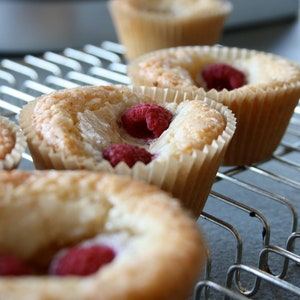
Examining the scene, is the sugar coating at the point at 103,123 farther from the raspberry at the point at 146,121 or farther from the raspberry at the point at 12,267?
the raspberry at the point at 12,267

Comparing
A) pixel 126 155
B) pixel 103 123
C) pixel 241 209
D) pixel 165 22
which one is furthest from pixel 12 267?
pixel 165 22

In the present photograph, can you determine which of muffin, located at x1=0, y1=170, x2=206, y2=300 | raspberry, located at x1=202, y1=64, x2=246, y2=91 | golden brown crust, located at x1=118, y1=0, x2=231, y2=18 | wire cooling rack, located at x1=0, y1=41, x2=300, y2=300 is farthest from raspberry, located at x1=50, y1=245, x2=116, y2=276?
golden brown crust, located at x1=118, y1=0, x2=231, y2=18

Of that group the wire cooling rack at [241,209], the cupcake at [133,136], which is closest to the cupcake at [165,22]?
the wire cooling rack at [241,209]

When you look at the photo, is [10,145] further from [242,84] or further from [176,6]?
[176,6]

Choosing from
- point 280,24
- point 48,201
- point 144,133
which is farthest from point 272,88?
point 280,24

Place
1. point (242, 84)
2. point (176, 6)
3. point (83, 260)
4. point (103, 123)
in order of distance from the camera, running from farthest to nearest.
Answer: point (176, 6), point (242, 84), point (103, 123), point (83, 260)
